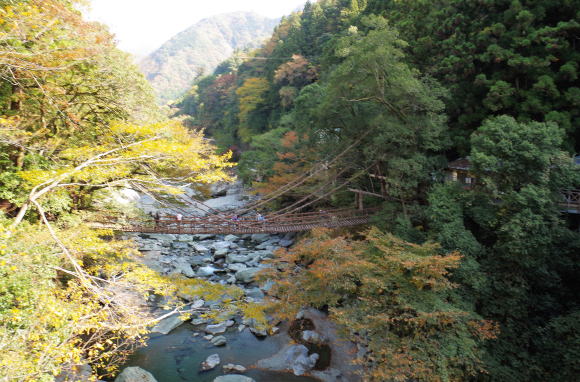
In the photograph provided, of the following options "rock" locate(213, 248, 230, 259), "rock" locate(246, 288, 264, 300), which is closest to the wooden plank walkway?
"rock" locate(246, 288, 264, 300)

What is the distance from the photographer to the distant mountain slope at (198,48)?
62484 mm

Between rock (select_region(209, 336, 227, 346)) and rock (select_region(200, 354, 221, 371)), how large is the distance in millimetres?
385

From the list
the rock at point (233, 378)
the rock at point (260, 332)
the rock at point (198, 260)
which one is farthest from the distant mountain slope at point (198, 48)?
the rock at point (233, 378)

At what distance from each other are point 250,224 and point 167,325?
9.19 feet

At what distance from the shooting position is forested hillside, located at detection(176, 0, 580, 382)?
4.69m

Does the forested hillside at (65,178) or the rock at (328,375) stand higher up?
the forested hillside at (65,178)

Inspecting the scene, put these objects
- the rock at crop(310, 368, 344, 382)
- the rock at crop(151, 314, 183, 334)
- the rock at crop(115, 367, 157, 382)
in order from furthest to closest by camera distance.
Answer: the rock at crop(151, 314, 183, 334) → the rock at crop(310, 368, 344, 382) → the rock at crop(115, 367, 157, 382)

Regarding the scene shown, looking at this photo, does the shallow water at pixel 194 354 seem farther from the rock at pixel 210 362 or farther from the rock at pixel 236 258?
the rock at pixel 236 258

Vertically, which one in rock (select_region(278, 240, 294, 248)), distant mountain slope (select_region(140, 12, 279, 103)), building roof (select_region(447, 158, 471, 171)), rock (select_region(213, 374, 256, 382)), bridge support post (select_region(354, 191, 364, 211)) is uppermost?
distant mountain slope (select_region(140, 12, 279, 103))

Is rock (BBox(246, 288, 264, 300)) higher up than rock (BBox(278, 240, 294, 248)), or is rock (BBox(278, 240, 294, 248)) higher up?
rock (BBox(278, 240, 294, 248))

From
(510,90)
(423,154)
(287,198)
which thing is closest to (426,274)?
(423,154)

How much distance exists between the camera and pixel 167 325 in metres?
6.88

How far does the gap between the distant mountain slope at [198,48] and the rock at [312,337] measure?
45605 millimetres

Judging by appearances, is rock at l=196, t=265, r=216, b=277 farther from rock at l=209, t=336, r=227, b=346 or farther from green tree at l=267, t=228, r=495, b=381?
green tree at l=267, t=228, r=495, b=381
